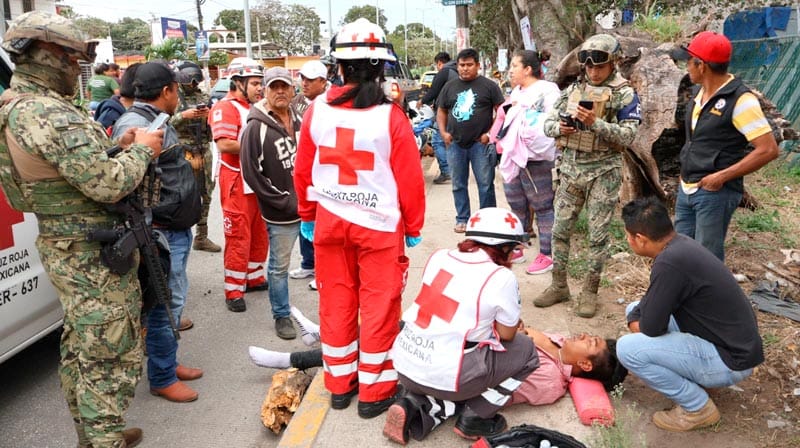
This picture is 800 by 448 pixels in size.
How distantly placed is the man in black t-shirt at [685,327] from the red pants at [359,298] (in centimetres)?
121

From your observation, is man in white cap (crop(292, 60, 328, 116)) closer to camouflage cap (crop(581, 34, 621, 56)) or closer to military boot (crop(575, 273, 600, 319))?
camouflage cap (crop(581, 34, 621, 56))

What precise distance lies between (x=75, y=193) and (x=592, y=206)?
3272 millimetres

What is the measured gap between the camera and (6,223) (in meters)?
3.25

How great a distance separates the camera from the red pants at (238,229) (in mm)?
4781

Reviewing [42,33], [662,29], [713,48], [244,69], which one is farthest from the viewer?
[662,29]

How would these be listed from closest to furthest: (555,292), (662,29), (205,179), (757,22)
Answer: (555,292) → (205,179) → (662,29) → (757,22)

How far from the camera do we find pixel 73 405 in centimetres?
293

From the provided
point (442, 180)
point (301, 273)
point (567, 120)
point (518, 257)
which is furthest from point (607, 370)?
point (442, 180)

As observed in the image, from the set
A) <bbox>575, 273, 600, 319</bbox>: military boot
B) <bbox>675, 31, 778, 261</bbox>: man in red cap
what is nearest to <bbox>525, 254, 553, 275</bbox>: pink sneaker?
<bbox>575, 273, 600, 319</bbox>: military boot

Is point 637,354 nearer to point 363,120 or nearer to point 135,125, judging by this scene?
point 363,120

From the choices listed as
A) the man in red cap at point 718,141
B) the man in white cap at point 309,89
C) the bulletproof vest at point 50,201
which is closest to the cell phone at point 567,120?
the man in red cap at point 718,141

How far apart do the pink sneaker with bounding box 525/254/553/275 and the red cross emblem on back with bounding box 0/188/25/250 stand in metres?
3.94

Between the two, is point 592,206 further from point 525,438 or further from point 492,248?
point 525,438

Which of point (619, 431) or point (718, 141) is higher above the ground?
point (718, 141)
